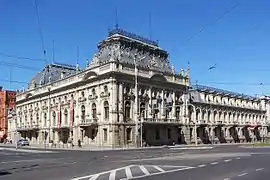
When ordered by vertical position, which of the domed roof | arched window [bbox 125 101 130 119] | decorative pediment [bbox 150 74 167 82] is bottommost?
arched window [bbox 125 101 130 119]

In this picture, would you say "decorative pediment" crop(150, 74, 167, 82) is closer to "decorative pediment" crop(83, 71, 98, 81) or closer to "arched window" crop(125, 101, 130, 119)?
"arched window" crop(125, 101, 130, 119)

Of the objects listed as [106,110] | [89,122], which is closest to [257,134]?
[106,110]

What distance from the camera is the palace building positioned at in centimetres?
6700

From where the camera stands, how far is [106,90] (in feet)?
222

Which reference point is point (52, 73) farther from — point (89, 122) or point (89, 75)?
point (89, 122)

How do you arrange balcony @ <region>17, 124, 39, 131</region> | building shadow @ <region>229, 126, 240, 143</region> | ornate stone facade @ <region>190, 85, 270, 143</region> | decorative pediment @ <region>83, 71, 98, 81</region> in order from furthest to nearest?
building shadow @ <region>229, 126, 240, 143</region>
balcony @ <region>17, 124, 39, 131</region>
ornate stone facade @ <region>190, 85, 270, 143</region>
decorative pediment @ <region>83, 71, 98, 81</region>

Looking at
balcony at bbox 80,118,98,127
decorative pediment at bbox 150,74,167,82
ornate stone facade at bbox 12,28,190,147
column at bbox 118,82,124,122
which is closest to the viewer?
column at bbox 118,82,124,122

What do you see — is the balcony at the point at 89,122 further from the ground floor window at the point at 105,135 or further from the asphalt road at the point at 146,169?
the asphalt road at the point at 146,169

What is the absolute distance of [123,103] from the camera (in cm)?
6731

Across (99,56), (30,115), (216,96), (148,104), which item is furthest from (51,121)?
(216,96)

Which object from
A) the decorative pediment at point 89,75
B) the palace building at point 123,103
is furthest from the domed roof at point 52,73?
the decorative pediment at point 89,75

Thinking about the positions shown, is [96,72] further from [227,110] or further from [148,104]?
[227,110]

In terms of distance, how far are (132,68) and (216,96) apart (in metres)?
37.0

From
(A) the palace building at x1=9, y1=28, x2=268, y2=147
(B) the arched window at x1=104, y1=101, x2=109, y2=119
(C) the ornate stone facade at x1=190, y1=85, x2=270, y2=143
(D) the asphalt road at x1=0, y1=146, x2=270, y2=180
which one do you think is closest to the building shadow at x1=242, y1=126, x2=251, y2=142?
(C) the ornate stone facade at x1=190, y1=85, x2=270, y2=143
